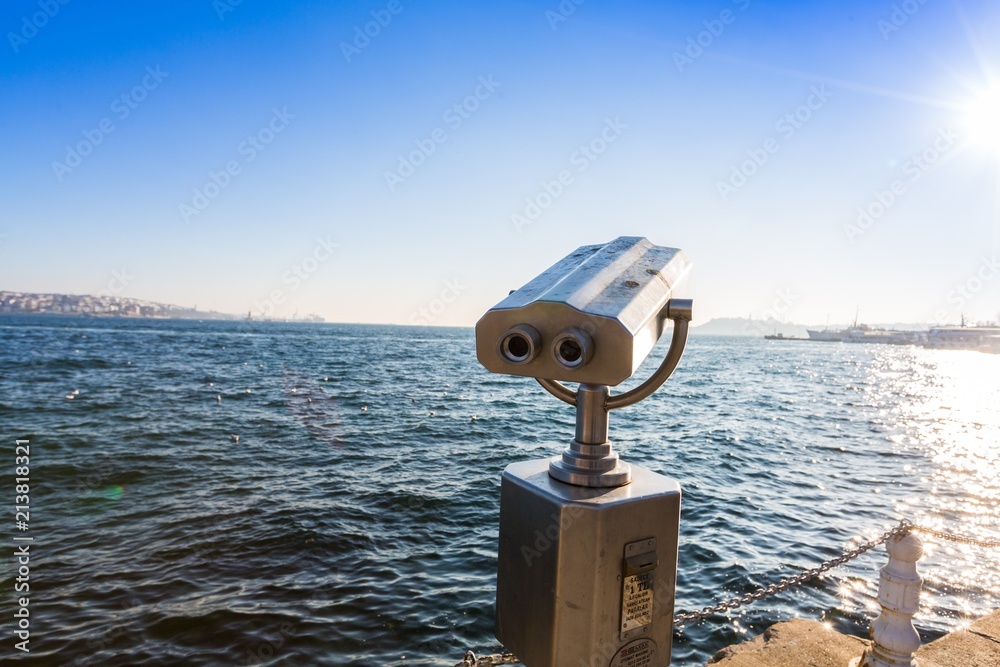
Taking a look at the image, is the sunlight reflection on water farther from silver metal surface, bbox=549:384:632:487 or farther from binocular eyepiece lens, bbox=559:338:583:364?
binocular eyepiece lens, bbox=559:338:583:364

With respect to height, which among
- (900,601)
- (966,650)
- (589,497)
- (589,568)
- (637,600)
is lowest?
(966,650)

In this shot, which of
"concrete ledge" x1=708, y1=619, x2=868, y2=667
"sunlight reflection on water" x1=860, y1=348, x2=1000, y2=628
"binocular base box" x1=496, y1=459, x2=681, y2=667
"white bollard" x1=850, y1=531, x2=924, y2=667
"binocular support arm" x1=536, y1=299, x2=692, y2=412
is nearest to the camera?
"binocular base box" x1=496, y1=459, x2=681, y2=667

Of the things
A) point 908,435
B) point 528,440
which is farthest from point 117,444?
point 908,435

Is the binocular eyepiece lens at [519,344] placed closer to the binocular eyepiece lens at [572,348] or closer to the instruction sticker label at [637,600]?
the binocular eyepiece lens at [572,348]

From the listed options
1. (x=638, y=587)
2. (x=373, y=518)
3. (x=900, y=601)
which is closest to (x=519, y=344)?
(x=638, y=587)

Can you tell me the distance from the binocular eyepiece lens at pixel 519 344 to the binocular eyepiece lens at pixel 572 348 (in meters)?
0.05

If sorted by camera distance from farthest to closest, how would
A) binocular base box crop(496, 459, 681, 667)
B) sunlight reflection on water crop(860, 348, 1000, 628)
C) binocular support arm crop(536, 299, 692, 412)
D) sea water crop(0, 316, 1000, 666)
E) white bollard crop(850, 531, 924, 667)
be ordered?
sunlight reflection on water crop(860, 348, 1000, 628)
sea water crop(0, 316, 1000, 666)
white bollard crop(850, 531, 924, 667)
binocular support arm crop(536, 299, 692, 412)
binocular base box crop(496, 459, 681, 667)

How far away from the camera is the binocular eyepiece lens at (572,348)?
119 centimetres

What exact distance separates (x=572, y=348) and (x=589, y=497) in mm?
365

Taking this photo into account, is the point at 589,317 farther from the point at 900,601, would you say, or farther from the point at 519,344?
the point at 900,601

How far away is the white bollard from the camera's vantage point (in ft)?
9.48

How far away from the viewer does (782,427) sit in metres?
23.1

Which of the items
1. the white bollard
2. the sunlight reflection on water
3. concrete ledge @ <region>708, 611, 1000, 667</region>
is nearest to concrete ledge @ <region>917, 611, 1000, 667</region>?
concrete ledge @ <region>708, 611, 1000, 667</region>

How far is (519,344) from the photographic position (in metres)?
1.34
